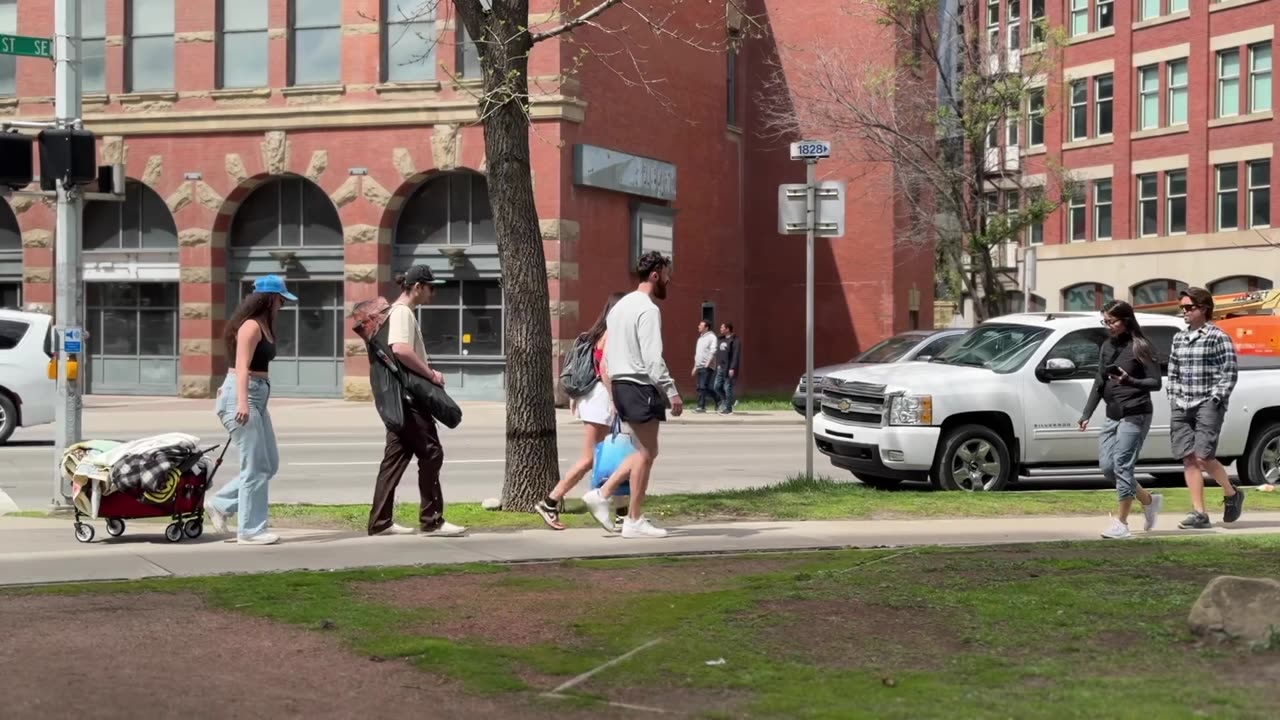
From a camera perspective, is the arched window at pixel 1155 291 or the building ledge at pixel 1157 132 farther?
the arched window at pixel 1155 291

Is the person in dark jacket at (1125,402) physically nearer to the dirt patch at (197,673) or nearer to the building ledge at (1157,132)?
the dirt patch at (197,673)

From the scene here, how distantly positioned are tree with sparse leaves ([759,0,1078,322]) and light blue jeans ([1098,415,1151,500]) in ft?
74.2

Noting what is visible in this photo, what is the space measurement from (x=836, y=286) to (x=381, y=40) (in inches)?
591

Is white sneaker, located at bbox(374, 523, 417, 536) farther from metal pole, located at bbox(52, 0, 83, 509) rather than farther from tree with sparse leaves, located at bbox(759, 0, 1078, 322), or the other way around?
tree with sparse leaves, located at bbox(759, 0, 1078, 322)

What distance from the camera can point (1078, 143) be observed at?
53.5 metres

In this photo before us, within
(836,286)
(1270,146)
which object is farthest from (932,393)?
(1270,146)

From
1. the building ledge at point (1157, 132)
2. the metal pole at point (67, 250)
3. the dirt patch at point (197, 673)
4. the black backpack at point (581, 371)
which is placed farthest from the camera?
the building ledge at point (1157, 132)

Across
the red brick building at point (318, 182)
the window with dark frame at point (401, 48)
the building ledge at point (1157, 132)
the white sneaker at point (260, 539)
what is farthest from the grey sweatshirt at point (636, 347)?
the building ledge at point (1157, 132)

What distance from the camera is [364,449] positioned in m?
21.8

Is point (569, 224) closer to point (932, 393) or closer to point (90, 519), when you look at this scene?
point (932, 393)

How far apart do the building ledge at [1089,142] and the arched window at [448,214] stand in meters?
25.4

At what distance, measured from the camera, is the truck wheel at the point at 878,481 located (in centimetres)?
1647

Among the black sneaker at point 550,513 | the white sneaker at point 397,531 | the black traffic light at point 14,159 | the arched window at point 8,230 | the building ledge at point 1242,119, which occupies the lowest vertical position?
the white sneaker at point 397,531

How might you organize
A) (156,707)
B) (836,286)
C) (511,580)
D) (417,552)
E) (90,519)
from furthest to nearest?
(836,286) → (90,519) → (417,552) → (511,580) → (156,707)
